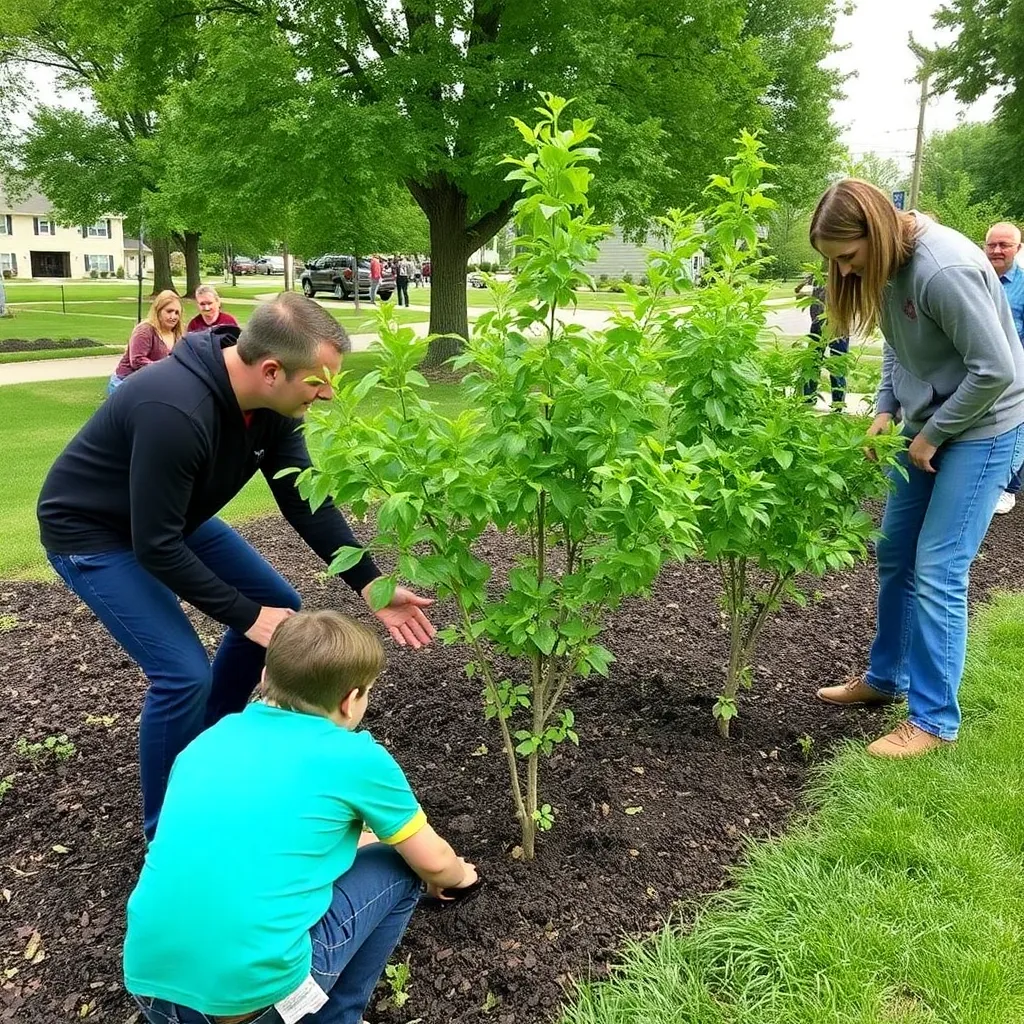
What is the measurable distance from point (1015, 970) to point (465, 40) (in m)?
14.3

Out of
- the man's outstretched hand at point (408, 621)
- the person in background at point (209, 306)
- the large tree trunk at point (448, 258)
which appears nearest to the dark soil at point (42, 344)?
the large tree trunk at point (448, 258)

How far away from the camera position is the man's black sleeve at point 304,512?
2961 mm

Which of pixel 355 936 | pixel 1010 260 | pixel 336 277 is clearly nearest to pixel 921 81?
pixel 336 277

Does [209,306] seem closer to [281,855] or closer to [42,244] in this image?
[281,855]

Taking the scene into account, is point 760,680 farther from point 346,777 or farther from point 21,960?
point 21,960

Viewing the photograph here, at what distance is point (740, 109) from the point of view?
46.7ft

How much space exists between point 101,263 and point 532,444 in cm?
8264

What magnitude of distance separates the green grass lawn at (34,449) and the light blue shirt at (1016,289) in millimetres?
4818

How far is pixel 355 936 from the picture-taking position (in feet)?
6.63

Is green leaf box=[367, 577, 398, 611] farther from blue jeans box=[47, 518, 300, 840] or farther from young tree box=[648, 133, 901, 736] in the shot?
young tree box=[648, 133, 901, 736]

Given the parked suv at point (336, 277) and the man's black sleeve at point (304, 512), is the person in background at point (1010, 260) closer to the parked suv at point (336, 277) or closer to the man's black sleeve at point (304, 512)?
the man's black sleeve at point (304, 512)

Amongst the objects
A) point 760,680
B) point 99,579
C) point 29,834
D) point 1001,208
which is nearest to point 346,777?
point 99,579

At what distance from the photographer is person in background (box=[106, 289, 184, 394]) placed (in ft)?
25.1

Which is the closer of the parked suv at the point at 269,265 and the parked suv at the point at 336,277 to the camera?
the parked suv at the point at 336,277
